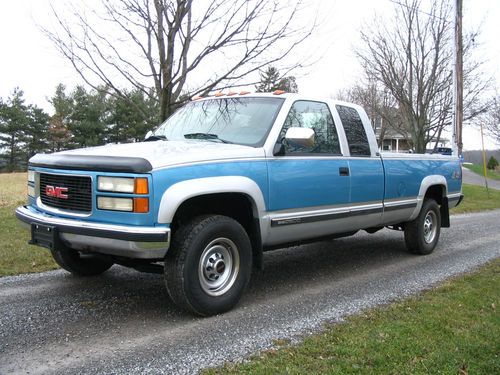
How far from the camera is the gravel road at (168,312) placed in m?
3.61

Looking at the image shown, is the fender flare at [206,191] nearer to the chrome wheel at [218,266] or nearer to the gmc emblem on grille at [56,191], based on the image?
the chrome wheel at [218,266]

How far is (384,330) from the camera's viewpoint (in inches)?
163

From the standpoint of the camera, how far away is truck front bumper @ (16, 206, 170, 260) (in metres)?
3.92

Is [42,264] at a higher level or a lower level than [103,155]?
lower

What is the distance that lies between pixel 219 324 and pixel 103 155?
170 cm

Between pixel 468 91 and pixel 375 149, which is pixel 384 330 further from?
pixel 468 91

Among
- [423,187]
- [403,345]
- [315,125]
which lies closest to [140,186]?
[403,345]

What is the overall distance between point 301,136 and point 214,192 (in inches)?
40.9

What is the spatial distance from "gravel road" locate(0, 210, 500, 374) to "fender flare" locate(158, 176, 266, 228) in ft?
3.00

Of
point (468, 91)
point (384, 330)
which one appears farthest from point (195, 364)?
point (468, 91)

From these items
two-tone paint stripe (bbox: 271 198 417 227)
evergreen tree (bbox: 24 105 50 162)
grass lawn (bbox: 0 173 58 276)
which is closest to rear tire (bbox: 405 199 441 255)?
two-tone paint stripe (bbox: 271 198 417 227)

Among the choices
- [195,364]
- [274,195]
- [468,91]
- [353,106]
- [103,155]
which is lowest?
[195,364]

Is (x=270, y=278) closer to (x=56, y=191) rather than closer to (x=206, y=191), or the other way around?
(x=206, y=191)

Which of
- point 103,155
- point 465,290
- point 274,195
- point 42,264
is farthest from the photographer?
point 42,264
